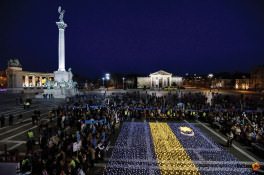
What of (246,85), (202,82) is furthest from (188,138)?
(202,82)

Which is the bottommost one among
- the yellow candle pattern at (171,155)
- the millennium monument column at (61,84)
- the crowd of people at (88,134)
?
the yellow candle pattern at (171,155)

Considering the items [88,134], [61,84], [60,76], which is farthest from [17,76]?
[88,134]

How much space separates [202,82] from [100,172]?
7014 inches

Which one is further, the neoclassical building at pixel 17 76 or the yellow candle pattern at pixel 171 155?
the neoclassical building at pixel 17 76

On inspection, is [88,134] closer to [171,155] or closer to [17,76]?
[171,155]

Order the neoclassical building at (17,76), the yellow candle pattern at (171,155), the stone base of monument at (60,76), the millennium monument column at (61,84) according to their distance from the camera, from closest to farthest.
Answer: the yellow candle pattern at (171,155) < the millennium monument column at (61,84) < the stone base of monument at (60,76) < the neoclassical building at (17,76)

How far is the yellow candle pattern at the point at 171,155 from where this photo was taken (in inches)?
517

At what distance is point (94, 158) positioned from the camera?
536 inches

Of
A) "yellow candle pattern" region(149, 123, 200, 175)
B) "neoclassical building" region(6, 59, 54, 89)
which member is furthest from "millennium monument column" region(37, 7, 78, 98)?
"yellow candle pattern" region(149, 123, 200, 175)

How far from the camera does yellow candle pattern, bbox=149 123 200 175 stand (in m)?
13.1

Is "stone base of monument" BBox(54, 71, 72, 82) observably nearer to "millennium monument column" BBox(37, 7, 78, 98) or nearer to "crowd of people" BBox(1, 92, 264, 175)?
"millennium monument column" BBox(37, 7, 78, 98)

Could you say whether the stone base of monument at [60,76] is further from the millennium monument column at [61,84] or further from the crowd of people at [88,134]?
the crowd of people at [88,134]

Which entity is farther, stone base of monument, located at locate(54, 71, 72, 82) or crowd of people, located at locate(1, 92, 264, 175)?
stone base of monument, located at locate(54, 71, 72, 82)

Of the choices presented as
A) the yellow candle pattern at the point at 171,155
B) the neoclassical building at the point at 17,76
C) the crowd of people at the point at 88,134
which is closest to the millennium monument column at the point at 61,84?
the neoclassical building at the point at 17,76
